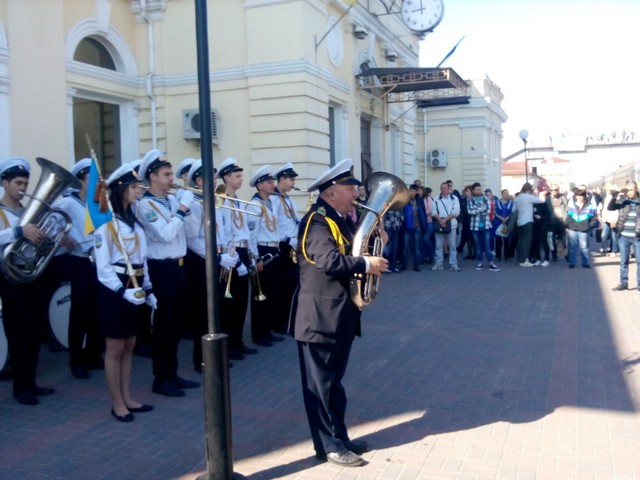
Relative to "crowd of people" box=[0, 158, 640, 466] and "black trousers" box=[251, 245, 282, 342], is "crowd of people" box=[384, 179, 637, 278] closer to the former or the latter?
"black trousers" box=[251, 245, 282, 342]

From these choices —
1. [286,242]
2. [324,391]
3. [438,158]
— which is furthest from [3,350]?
[438,158]

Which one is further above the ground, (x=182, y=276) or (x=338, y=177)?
(x=338, y=177)

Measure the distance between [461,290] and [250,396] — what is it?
648 centimetres

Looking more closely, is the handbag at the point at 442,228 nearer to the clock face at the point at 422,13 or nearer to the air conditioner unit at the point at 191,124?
the air conditioner unit at the point at 191,124

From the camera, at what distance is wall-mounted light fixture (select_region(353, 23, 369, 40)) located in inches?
616

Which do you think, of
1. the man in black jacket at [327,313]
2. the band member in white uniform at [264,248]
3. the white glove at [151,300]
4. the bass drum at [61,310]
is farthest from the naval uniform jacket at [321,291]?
the bass drum at [61,310]

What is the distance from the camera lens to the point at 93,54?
12547mm

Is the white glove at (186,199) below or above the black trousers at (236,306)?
above

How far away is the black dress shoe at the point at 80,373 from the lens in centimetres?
652

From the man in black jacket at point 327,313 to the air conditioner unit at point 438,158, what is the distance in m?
27.8

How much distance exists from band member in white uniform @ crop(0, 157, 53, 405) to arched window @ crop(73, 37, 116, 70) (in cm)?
685

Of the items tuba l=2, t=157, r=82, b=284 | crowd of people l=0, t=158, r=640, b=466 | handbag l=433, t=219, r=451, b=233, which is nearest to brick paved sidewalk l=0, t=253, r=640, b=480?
crowd of people l=0, t=158, r=640, b=466

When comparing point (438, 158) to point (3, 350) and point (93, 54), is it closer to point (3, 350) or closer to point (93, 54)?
point (93, 54)

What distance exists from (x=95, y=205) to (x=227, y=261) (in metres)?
1.78
